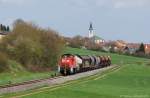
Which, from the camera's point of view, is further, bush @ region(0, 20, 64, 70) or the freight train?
bush @ region(0, 20, 64, 70)

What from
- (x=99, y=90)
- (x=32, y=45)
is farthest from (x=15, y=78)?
(x=32, y=45)

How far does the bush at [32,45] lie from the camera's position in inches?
3334

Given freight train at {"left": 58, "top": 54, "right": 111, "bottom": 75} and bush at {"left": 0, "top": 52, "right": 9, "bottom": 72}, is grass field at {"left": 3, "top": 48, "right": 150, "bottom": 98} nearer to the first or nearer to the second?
freight train at {"left": 58, "top": 54, "right": 111, "bottom": 75}

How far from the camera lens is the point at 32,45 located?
8569 cm

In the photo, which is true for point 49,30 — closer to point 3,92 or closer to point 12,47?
point 12,47

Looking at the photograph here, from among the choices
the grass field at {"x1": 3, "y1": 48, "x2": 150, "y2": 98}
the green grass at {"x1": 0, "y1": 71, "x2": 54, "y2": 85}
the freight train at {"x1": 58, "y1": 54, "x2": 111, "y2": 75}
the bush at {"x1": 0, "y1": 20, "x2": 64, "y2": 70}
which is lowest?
the grass field at {"x1": 3, "y1": 48, "x2": 150, "y2": 98}

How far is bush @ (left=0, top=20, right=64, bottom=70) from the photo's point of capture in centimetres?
8469

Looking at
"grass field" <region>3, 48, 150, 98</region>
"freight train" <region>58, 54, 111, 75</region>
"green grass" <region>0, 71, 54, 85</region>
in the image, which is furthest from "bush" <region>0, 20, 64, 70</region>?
"grass field" <region>3, 48, 150, 98</region>

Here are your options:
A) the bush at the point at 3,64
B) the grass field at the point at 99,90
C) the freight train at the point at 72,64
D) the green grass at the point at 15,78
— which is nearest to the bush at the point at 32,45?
the bush at the point at 3,64

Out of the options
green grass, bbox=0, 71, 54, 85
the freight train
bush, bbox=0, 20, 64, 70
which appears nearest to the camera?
green grass, bbox=0, 71, 54, 85

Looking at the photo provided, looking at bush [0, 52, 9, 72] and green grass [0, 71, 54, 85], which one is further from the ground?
bush [0, 52, 9, 72]

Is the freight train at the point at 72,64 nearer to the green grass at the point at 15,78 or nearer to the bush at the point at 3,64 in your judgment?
the green grass at the point at 15,78

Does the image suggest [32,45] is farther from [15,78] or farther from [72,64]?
[15,78]

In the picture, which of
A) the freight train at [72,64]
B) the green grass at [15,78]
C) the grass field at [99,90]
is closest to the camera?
the grass field at [99,90]
